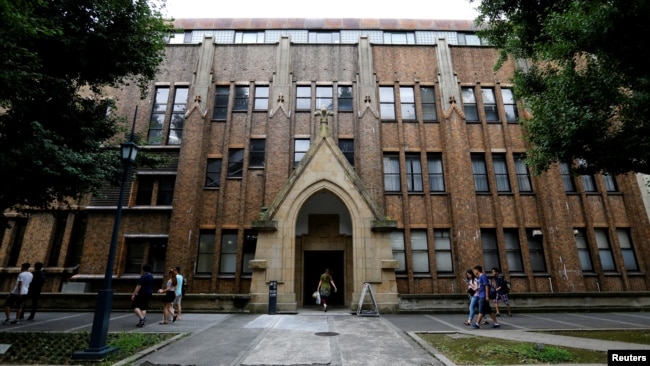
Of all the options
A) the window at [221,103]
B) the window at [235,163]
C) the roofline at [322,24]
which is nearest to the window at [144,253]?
the window at [235,163]

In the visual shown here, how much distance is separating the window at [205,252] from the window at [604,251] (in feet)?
69.0

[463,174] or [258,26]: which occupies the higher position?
[258,26]

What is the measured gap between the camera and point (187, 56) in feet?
68.0

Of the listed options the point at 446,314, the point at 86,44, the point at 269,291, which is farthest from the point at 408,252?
the point at 86,44

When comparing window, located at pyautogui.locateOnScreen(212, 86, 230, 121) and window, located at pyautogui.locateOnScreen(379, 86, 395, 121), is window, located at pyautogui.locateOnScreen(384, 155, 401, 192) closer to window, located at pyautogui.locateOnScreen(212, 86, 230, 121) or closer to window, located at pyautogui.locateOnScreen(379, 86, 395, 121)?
window, located at pyautogui.locateOnScreen(379, 86, 395, 121)

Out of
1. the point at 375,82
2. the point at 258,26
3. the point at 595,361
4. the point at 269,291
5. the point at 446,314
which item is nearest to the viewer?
the point at 595,361

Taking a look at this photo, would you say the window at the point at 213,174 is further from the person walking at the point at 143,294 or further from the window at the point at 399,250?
the window at the point at 399,250

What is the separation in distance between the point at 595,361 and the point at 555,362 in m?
0.72

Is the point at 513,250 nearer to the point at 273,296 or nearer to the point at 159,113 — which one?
the point at 273,296

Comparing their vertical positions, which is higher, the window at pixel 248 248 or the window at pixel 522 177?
the window at pixel 522 177

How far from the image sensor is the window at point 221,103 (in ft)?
64.8

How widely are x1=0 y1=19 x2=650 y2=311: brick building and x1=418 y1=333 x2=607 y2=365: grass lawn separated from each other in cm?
713

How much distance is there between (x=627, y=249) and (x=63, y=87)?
2702cm

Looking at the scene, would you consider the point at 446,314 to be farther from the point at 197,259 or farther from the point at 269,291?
the point at 197,259
